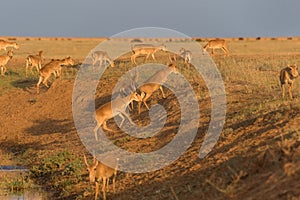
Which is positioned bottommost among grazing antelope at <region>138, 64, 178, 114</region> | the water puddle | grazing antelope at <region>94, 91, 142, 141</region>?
the water puddle

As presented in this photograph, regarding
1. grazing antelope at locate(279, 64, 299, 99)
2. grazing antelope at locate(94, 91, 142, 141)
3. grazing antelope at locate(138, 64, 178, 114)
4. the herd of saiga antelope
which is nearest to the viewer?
the herd of saiga antelope

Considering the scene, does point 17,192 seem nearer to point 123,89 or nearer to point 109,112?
point 109,112

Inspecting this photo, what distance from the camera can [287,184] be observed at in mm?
9719

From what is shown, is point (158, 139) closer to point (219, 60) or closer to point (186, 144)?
point (186, 144)

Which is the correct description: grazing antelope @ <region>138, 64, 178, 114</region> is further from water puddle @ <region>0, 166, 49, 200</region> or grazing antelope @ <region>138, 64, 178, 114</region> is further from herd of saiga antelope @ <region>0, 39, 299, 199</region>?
water puddle @ <region>0, 166, 49, 200</region>

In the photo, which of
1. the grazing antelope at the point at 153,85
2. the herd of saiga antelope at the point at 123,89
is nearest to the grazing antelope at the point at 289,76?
the herd of saiga antelope at the point at 123,89

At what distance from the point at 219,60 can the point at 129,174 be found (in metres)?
16.2

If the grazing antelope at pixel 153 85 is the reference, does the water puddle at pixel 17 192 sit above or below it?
below

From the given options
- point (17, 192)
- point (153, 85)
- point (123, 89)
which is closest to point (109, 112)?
point (153, 85)

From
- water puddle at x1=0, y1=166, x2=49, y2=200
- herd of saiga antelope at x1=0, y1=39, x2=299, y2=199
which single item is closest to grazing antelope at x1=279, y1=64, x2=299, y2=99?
herd of saiga antelope at x1=0, y1=39, x2=299, y2=199

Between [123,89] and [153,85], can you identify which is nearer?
[153,85]

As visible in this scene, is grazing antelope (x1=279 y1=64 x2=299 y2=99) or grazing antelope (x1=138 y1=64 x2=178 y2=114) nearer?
grazing antelope (x1=279 y1=64 x2=299 y2=99)

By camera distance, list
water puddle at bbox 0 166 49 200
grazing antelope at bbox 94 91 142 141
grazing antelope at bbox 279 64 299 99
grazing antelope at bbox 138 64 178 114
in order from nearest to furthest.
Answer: water puddle at bbox 0 166 49 200, grazing antelope at bbox 279 64 299 99, grazing antelope at bbox 94 91 142 141, grazing antelope at bbox 138 64 178 114

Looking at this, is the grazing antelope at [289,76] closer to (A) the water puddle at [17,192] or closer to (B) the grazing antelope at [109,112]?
(B) the grazing antelope at [109,112]
